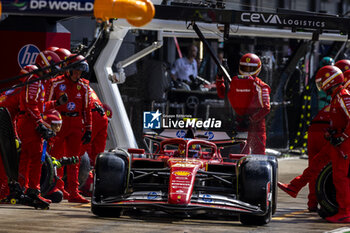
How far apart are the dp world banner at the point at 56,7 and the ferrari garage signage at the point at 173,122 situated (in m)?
5.99

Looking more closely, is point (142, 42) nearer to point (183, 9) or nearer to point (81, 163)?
point (183, 9)

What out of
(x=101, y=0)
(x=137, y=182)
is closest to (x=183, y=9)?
(x=137, y=182)

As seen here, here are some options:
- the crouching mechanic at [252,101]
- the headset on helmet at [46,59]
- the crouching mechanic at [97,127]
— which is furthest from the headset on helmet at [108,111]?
the headset on helmet at [46,59]

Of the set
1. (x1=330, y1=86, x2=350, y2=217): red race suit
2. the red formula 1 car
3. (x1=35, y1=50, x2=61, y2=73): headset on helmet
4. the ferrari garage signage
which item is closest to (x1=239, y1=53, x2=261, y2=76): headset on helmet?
the ferrari garage signage

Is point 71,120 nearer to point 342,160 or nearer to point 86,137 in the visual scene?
point 86,137

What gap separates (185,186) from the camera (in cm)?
979

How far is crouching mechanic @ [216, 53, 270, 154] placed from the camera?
1329 cm

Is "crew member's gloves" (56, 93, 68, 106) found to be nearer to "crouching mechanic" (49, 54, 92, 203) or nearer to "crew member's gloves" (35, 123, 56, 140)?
"crouching mechanic" (49, 54, 92, 203)

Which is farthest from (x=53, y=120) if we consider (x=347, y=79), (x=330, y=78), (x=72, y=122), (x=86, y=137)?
(x=347, y=79)

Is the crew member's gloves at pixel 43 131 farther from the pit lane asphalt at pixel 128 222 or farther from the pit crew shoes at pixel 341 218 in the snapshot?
the pit crew shoes at pixel 341 218

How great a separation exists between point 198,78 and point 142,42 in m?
2.75

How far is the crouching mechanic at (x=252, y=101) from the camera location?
43.6ft

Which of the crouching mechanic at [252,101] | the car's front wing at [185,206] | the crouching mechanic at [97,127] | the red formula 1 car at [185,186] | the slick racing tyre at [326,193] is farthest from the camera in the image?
the crouching mechanic at [252,101]

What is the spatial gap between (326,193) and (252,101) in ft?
9.07
